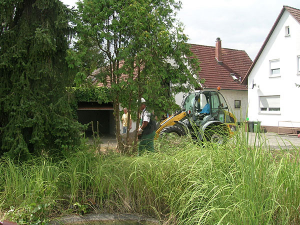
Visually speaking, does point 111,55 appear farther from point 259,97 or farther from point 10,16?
point 259,97

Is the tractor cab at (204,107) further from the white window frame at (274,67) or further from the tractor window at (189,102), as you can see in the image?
the white window frame at (274,67)

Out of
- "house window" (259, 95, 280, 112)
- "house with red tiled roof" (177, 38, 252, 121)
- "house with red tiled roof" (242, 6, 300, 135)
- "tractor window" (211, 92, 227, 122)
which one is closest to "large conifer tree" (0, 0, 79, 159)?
"tractor window" (211, 92, 227, 122)

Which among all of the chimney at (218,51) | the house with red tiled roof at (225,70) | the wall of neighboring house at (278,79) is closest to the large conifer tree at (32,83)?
the wall of neighboring house at (278,79)

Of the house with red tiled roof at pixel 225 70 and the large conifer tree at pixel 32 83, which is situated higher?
the house with red tiled roof at pixel 225 70

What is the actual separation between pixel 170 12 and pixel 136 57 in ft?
4.21

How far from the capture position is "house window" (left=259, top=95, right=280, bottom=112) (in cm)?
2425

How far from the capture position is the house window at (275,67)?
79.7 ft

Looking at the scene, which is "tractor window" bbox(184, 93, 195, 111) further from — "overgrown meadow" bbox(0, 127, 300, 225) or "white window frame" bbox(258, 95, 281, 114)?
"white window frame" bbox(258, 95, 281, 114)

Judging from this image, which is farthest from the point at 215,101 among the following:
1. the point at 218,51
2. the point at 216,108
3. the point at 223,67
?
the point at 218,51

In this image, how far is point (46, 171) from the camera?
14.0ft

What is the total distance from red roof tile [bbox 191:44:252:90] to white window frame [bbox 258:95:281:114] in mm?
3553

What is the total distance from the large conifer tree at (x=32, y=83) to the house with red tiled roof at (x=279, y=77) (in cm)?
1913

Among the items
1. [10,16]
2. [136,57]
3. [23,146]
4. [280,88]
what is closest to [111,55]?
[136,57]

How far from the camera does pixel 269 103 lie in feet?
81.9
